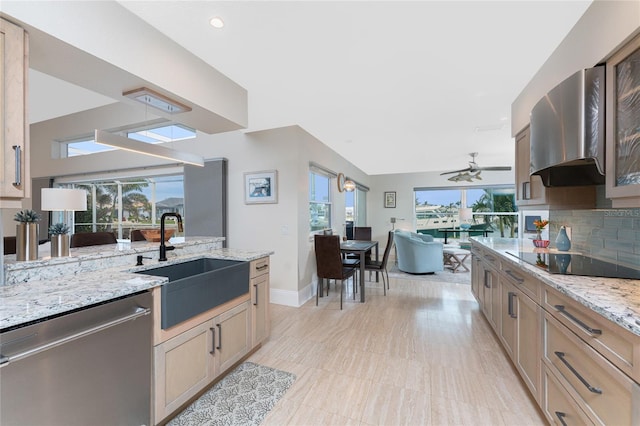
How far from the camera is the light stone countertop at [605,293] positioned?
96cm

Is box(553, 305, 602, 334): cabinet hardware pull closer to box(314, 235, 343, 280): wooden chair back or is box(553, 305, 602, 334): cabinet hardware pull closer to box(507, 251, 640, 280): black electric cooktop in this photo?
box(507, 251, 640, 280): black electric cooktop

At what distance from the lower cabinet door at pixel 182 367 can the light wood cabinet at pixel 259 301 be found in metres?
0.50

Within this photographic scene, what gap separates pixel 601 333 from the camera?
1068mm

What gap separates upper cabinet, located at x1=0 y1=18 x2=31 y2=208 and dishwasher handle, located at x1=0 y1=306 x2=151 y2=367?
71 cm

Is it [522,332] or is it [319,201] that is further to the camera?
[319,201]

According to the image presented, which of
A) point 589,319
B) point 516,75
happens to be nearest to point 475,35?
point 516,75

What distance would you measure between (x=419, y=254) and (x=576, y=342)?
4.19m

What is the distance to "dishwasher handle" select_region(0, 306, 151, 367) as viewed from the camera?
94 cm

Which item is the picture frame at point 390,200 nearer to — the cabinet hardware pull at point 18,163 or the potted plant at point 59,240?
the potted plant at point 59,240

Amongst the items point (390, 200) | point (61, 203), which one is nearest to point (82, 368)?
point (61, 203)

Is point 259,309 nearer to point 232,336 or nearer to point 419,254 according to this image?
point 232,336

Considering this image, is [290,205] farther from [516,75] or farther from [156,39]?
[516,75]

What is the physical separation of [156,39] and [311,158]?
8.27ft

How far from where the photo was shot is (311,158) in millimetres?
4113
